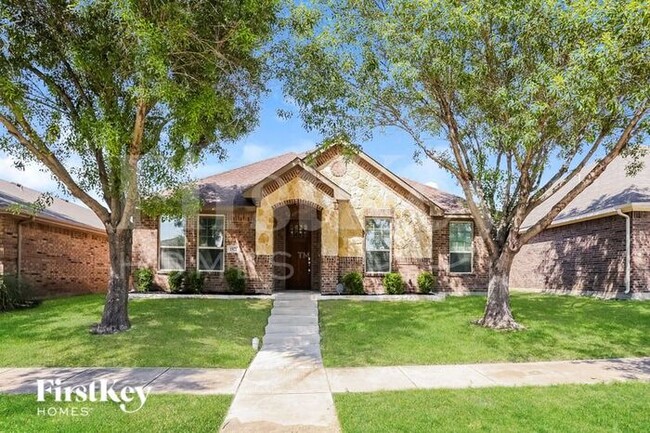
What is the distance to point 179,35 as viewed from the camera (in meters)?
7.86

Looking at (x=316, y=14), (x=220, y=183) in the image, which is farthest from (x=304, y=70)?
(x=220, y=183)

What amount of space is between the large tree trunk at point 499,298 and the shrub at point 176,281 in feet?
31.4

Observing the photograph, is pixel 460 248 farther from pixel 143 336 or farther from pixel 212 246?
pixel 143 336

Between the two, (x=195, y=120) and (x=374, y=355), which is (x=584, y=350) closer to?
(x=374, y=355)

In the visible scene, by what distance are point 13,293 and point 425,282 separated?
1301 cm

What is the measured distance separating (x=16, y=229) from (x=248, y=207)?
7.56 m

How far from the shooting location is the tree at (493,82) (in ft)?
26.3

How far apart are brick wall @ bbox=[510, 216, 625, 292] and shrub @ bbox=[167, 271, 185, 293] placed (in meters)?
14.5

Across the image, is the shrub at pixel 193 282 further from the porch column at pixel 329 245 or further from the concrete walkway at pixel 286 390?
the concrete walkway at pixel 286 390

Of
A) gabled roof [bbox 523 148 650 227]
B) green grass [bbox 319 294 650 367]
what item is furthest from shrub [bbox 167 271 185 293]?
gabled roof [bbox 523 148 650 227]

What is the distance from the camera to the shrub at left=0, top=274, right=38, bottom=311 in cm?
1278

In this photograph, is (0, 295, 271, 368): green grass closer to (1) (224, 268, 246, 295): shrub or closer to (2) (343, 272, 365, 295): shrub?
(1) (224, 268, 246, 295): shrub

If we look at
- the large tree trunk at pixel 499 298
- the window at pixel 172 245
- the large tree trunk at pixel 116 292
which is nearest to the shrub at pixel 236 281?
the window at pixel 172 245

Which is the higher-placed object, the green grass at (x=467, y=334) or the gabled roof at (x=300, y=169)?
the gabled roof at (x=300, y=169)
